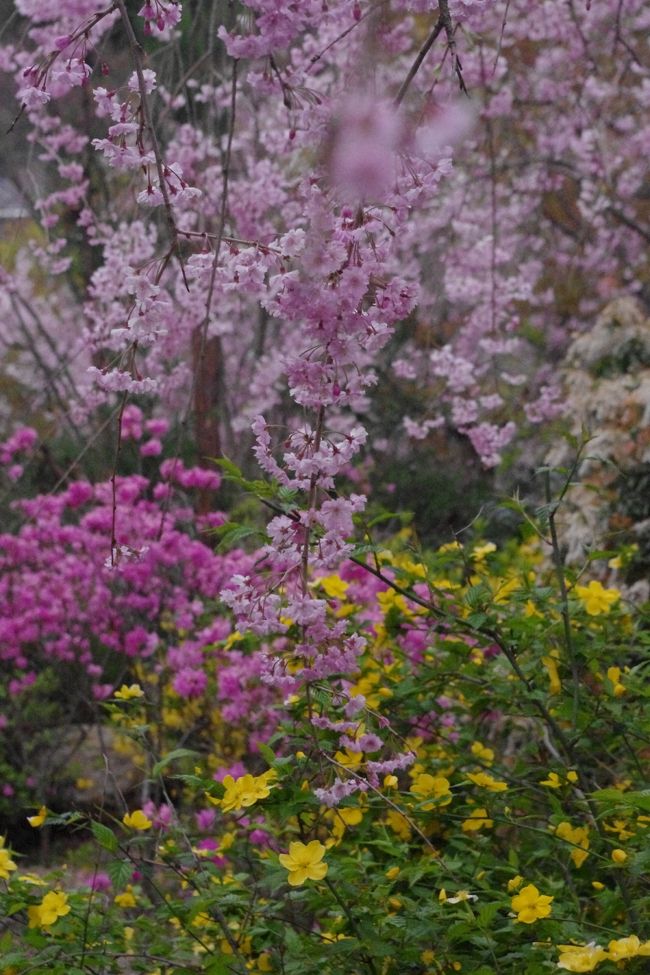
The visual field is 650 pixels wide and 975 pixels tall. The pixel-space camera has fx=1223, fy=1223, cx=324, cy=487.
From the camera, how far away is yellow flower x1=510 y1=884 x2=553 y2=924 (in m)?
1.61

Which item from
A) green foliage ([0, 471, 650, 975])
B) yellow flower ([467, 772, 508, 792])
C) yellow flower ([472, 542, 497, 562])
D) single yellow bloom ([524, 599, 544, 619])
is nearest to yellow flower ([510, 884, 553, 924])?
Answer: green foliage ([0, 471, 650, 975])

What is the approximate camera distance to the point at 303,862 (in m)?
1.65

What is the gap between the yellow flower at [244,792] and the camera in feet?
5.66

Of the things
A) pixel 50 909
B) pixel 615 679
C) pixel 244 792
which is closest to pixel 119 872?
pixel 50 909

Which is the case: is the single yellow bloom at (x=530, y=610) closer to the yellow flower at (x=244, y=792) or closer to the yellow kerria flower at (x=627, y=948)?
the yellow flower at (x=244, y=792)

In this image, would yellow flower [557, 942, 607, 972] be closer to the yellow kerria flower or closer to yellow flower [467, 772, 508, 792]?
the yellow kerria flower

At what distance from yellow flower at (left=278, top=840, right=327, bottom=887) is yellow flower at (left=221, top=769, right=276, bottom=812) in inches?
3.9

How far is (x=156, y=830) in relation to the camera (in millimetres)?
2193

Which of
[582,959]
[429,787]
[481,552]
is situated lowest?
[582,959]

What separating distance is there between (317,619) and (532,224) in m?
7.52

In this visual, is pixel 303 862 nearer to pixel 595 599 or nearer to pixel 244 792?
pixel 244 792

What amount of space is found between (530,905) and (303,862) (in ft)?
1.01

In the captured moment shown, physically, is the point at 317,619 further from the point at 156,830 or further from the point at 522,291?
the point at 522,291

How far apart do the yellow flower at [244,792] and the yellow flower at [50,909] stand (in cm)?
33
